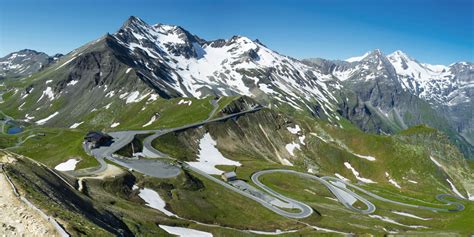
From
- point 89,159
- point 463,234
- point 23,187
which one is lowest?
point 89,159

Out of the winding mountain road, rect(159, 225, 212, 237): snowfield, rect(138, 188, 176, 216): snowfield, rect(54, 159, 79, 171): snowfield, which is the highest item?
the winding mountain road

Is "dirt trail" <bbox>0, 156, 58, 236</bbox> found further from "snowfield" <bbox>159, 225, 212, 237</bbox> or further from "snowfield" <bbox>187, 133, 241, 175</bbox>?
"snowfield" <bbox>187, 133, 241, 175</bbox>

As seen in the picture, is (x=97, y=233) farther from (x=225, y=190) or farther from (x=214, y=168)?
(x=214, y=168)

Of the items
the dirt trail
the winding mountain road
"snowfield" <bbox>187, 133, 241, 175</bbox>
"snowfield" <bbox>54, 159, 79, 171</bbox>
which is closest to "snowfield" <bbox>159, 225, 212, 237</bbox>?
the winding mountain road

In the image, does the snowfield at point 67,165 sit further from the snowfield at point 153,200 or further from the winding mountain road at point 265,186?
the snowfield at point 153,200

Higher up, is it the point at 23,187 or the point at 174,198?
the point at 23,187

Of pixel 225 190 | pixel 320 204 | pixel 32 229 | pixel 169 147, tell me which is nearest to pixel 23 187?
pixel 32 229

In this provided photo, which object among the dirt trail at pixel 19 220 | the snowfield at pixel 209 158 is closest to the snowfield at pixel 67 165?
the snowfield at pixel 209 158

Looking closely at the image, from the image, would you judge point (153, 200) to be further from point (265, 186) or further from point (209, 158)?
point (209, 158)
